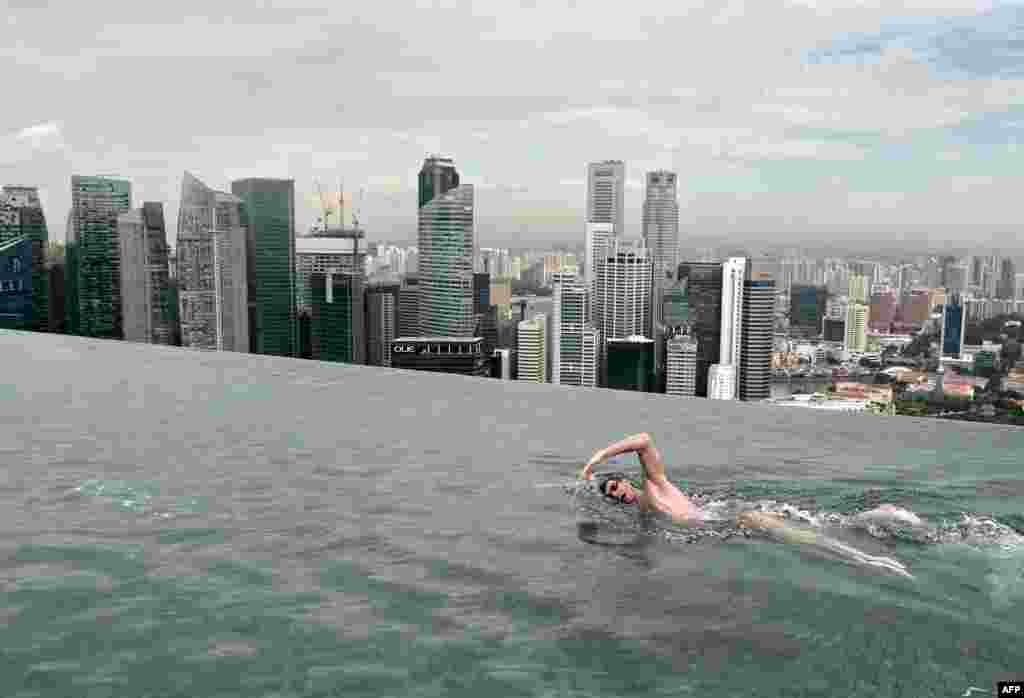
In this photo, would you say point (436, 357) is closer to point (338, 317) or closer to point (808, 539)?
point (338, 317)

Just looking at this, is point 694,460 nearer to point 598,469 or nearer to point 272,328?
point 598,469

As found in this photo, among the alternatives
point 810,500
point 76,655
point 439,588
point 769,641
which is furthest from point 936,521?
point 76,655

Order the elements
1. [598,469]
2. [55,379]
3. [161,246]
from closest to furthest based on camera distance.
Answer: [598,469]
[55,379]
[161,246]

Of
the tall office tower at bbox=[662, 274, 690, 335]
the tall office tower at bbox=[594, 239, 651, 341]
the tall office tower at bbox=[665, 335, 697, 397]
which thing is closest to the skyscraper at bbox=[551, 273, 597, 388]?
the tall office tower at bbox=[594, 239, 651, 341]

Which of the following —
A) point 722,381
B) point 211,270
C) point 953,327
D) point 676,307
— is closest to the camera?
point 953,327

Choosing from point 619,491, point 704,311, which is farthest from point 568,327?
point 619,491

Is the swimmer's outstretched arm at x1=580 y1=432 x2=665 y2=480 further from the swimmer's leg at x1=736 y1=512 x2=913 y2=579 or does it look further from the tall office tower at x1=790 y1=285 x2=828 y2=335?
the tall office tower at x1=790 y1=285 x2=828 y2=335
